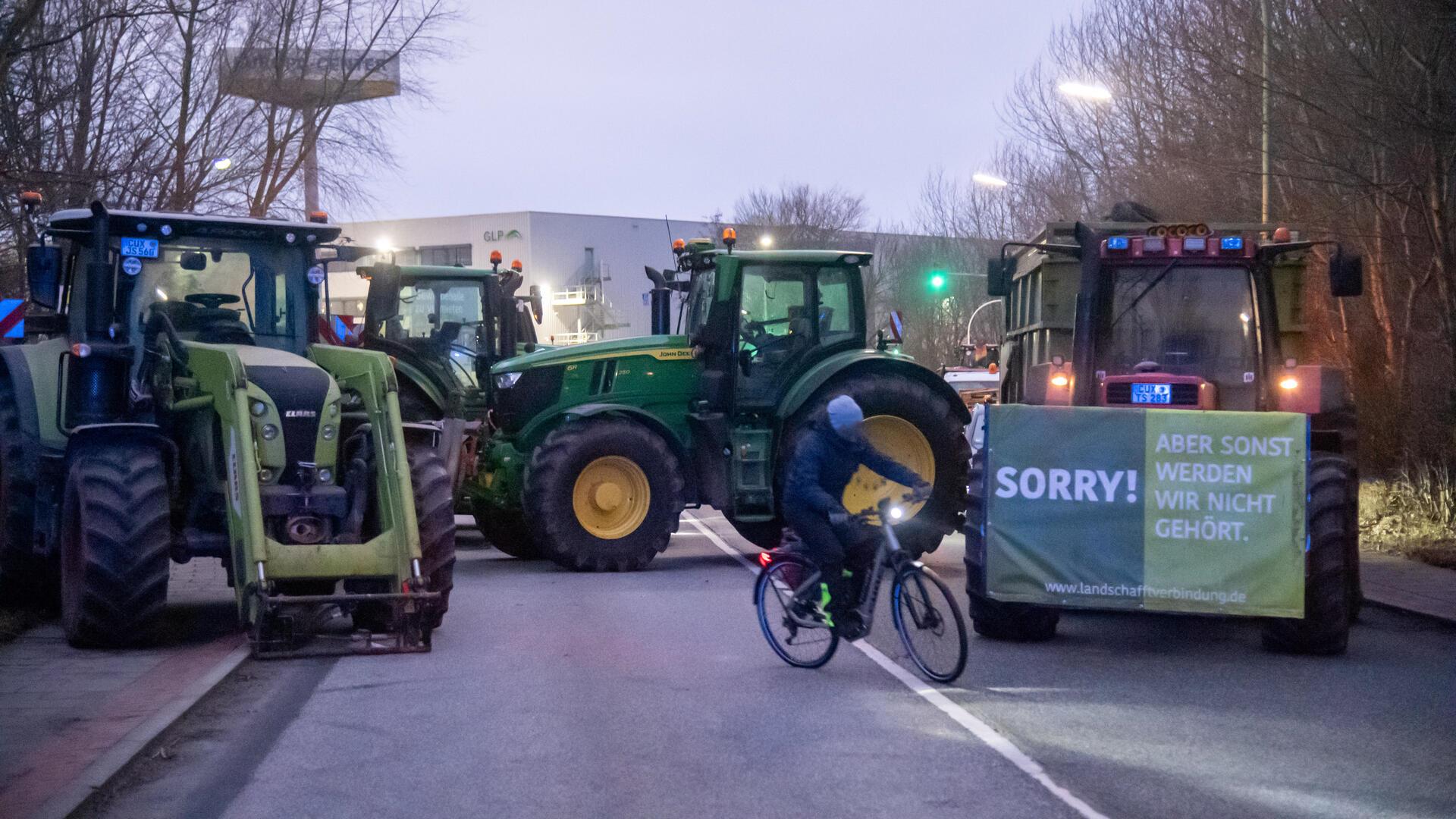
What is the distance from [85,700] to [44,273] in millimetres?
4114

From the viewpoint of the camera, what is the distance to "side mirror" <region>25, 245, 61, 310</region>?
1181cm

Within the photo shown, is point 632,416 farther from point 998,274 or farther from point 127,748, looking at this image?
point 127,748

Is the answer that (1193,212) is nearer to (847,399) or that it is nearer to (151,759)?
(847,399)

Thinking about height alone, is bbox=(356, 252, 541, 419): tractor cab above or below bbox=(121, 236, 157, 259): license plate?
below

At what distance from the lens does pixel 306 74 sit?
104 feet

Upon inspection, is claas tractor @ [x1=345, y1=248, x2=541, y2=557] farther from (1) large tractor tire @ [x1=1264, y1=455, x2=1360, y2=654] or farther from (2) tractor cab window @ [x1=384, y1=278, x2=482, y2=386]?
(1) large tractor tire @ [x1=1264, y1=455, x2=1360, y2=654]

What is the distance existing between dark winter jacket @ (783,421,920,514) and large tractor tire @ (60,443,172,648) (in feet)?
13.4

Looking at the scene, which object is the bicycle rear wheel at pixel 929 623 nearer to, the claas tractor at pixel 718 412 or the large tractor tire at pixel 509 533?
the claas tractor at pixel 718 412

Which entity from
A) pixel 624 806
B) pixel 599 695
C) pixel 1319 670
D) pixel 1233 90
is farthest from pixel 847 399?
pixel 1233 90

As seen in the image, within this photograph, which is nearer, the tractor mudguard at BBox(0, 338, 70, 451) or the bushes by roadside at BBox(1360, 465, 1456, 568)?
the tractor mudguard at BBox(0, 338, 70, 451)

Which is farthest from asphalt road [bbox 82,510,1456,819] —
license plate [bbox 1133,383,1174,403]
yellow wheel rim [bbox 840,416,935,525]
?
yellow wheel rim [bbox 840,416,935,525]

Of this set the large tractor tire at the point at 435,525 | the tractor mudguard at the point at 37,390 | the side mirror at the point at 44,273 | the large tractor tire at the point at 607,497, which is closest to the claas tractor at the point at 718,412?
the large tractor tire at the point at 607,497

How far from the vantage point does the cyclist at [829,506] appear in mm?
10281

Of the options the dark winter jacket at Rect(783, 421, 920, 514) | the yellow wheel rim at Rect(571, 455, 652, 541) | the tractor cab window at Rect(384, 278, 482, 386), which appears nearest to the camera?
the dark winter jacket at Rect(783, 421, 920, 514)
